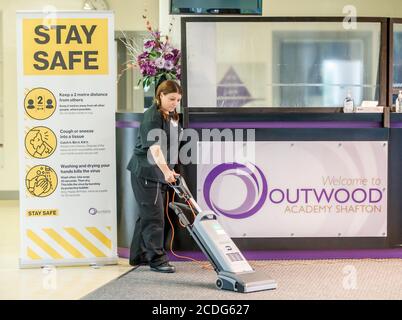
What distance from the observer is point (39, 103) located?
200 inches

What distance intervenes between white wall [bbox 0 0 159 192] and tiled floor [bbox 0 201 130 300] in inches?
148

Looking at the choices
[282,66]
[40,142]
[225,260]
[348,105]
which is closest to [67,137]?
[40,142]

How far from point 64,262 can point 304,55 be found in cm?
237

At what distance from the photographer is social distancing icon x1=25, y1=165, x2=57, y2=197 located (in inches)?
202

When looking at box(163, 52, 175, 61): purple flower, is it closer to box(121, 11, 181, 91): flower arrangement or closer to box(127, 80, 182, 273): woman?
box(121, 11, 181, 91): flower arrangement

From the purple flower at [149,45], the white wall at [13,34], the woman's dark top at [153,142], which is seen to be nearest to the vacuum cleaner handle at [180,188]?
the woman's dark top at [153,142]

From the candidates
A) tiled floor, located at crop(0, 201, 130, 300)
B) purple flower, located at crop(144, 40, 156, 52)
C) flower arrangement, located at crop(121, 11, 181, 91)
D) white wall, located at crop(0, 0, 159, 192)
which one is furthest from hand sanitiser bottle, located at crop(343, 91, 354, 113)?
white wall, located at crop(0, 0, 159, 192)

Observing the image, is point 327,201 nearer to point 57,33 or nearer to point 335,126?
point 335,126

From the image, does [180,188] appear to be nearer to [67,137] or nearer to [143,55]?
[67,137]

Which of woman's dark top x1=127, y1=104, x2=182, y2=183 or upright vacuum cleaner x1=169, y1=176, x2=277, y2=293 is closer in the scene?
upright vacuum cleaner x1=169, y1=176, x2=277, y2=293

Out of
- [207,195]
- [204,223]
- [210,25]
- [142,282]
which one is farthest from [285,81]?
[142,282]

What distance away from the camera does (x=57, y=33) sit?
199 inches

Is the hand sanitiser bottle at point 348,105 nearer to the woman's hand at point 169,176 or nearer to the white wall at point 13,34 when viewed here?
the woman's hand at point 169,176
